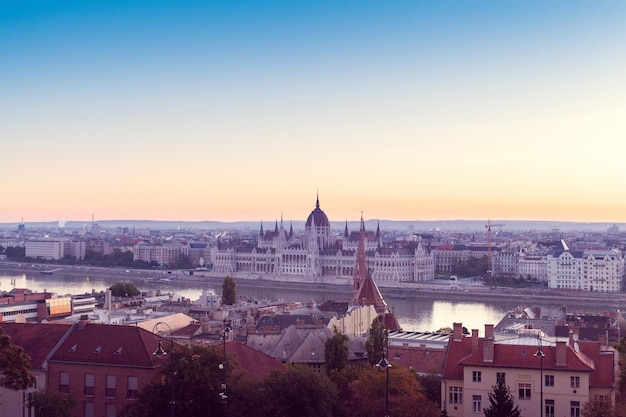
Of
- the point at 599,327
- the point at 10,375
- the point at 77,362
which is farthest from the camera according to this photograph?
the point at 599,327

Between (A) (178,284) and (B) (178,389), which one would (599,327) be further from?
(A) (178,284)

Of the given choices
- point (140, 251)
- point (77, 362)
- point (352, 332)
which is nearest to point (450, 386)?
point (77, 362)

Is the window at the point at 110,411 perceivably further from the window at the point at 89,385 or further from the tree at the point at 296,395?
the tree at the point at 296,395

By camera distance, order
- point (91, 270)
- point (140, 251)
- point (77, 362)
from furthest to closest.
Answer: point (140, 251)
point (91, 270)
point (77, 362)

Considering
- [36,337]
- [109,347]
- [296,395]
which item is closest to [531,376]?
[296,395]

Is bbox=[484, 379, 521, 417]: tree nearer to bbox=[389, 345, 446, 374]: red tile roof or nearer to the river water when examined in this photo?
bbox=[389, 345, 446, 374]: red tile roof

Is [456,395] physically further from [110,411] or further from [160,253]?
[160,253]
